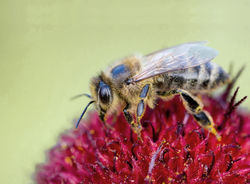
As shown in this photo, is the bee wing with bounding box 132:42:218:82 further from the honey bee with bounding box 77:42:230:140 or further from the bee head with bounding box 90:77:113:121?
the bee head with bounding box 90:77:113:121

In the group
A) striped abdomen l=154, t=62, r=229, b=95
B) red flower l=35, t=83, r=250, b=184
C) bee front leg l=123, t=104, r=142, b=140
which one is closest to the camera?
red flower l=35, t=83, r=250, b=184

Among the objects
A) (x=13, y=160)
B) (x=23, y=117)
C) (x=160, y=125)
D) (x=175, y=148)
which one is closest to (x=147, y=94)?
(x=160, y=125)

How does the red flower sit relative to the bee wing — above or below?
below

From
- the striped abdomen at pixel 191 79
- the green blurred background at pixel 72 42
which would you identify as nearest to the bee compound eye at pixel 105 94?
the striped abdomen at pixel 191 79

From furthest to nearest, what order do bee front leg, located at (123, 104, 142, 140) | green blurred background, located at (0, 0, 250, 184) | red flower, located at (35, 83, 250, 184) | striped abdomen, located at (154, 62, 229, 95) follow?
green blurred background, located at (0, 0, 250, 184), striped abdomen, located at (154, 62, 229, 95), bee front leg, located at (123, 104, 142, 140), red flower, located at (35, 83, 250, 184)

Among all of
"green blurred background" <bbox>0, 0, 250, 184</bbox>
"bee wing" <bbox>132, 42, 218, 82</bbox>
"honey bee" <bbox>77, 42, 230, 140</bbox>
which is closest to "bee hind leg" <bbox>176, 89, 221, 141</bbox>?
"honey bee" <bbox>77, 42, 230, 140</bbox>

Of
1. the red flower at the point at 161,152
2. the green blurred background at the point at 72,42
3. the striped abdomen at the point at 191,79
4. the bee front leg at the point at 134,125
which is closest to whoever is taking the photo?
the red flower at the point at 161,152

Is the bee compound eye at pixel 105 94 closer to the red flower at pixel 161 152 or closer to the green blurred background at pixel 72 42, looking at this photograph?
the red flower at pixel 161 152

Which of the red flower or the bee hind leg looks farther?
the bee hind leg
